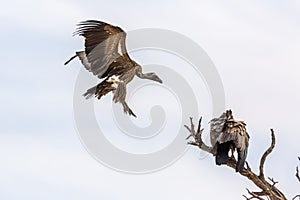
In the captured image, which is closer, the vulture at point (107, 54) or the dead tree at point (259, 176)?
the dead tree at point (259, 176)

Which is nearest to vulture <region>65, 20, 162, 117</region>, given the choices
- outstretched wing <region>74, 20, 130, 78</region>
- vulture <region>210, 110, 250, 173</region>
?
outstretched wing <region>74, 20, 130, 78</region>

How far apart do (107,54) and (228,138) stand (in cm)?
508

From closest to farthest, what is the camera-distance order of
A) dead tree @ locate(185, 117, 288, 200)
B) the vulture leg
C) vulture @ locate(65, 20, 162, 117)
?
dead tree @ locate(185, 117, 288, 200)
the vulture leg
vulture @ locate(65, 20, 162, 117)

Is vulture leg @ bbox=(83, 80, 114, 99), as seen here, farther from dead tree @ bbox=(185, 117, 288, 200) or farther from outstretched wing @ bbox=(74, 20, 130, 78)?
dead tree @ bbox=(185, 117, 288, 200)

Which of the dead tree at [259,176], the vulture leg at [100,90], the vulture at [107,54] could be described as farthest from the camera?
the vulture at [107,54]

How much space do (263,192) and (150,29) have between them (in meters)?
5.83

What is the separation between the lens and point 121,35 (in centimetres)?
1648

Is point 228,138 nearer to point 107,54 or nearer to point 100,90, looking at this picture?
point 100,90

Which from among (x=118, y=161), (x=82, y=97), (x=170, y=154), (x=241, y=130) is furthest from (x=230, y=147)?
(x=82, y=97)

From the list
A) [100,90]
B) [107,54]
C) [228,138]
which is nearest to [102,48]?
[107,54]

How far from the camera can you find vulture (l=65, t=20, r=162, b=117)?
16094 mm

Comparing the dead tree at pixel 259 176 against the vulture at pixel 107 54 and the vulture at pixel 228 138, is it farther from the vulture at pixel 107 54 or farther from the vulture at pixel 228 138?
the vulture at pixel 107 54

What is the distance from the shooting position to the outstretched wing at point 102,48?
637 inches

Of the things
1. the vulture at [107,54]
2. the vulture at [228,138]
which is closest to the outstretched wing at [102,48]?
the vulture at [107,54]
